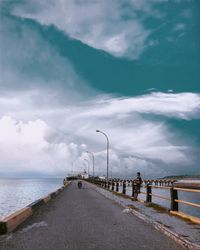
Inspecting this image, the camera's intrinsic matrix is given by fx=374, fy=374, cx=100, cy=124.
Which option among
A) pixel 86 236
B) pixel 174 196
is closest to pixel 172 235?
pixel 86 236

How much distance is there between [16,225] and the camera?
11344 millimetres

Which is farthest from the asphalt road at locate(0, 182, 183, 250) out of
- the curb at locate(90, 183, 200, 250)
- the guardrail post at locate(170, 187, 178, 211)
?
the guardrail post at locate(170, 187, 178, 211)

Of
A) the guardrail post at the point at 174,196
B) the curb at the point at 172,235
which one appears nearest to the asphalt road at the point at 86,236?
the curb at the point at 172,235

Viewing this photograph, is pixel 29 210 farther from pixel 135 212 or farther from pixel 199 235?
pixel 199 235

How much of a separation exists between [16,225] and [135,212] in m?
5.58

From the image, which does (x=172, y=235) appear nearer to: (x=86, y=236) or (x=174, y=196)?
(x=86, y=236)

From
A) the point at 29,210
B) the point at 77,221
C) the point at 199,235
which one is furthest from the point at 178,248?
the point at 29,210

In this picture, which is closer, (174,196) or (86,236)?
(86,236)

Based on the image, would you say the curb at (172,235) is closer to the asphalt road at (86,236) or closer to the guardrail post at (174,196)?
the asphalt road at (86,236)

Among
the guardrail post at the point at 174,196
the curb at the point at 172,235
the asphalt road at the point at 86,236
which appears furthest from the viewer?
the guardrail post at the point at 174,196

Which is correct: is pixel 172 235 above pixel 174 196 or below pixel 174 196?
below

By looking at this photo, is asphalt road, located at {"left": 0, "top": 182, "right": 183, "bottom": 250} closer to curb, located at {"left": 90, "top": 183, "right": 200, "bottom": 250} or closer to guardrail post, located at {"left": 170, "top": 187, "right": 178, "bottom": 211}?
curb, located at {"left": 90, "top": 183, "right": 200, "bottom": 250}

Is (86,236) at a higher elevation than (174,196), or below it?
below

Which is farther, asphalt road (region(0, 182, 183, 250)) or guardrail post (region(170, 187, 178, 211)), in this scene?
guardrail post (region(170, 187, 178, 211))
